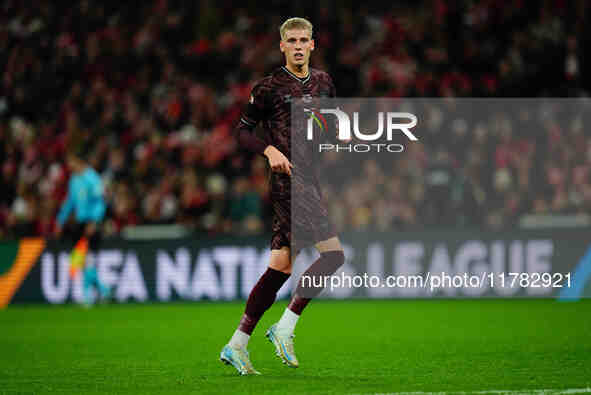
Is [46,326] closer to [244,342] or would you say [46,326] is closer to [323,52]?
[244,342]

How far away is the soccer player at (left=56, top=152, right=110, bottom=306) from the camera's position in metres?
13.9

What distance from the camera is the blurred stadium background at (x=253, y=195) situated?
7.41m

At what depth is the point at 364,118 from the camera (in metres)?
7.44

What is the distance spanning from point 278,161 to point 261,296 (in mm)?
887

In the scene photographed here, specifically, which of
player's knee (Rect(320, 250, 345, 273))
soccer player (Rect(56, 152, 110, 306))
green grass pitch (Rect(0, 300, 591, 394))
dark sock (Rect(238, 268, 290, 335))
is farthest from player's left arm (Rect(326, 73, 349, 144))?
soccer player (Rect(56, 152, 110, 306))

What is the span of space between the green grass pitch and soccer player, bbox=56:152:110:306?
1.03 metres

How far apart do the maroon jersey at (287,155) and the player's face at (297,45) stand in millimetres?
138

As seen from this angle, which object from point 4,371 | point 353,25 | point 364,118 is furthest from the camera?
point 353,25

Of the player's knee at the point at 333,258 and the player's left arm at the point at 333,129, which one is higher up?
the player's left arm at the point at 333,129

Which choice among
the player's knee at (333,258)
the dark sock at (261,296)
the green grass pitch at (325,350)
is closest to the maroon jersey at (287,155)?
the player's knee at (333,258)

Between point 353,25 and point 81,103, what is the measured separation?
5.20 metres

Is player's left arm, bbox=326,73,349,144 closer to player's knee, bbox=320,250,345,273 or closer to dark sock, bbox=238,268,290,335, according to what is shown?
player's knee, bbox=320,250,345,273

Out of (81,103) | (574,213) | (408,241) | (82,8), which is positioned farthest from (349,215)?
(82,8)

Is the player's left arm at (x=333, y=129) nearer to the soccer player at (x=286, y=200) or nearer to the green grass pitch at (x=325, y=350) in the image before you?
the soccer player at (x=286, y=200)
